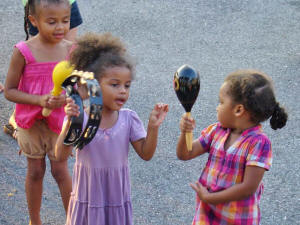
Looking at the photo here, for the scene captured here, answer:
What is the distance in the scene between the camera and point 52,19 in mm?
3211

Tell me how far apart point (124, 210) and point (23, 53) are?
115 centimetres

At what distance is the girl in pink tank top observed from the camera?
320 cm

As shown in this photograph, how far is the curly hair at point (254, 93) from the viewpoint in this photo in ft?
8.62

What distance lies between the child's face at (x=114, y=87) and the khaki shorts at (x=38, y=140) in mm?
811

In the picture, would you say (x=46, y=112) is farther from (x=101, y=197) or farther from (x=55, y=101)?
(x=101, y=197)

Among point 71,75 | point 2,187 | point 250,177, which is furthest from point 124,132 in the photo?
point 2,187

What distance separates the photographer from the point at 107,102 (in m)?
2.76

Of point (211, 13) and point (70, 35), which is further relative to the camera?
point (211, 13)

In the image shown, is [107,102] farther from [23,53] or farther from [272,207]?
[272,207]

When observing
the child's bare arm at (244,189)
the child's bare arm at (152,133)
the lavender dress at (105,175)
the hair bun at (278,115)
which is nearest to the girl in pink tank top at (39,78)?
the lavender dress at (105,175)

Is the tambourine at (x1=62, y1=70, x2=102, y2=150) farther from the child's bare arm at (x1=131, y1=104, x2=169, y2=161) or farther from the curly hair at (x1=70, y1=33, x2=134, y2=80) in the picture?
the child's bare arm at (x1=131, y1=104, x2=169, y2=161)

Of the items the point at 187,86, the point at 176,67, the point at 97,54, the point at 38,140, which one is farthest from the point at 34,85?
the point at 176,67

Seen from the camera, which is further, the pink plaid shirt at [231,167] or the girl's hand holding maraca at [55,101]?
the girl's hand holding maraca at [55,101]

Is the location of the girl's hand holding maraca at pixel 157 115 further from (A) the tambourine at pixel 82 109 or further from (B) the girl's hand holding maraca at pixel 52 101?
(B) the girl's hand holding maraca at pixel 52 101
